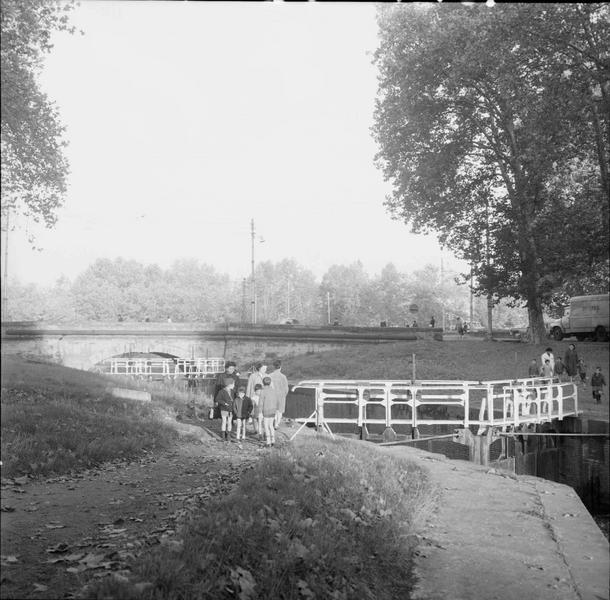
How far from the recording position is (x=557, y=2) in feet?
22.9

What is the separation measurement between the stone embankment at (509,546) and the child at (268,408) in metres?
2.77

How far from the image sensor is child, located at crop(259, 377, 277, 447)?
9.15 metres

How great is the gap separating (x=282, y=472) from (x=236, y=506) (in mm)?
1417

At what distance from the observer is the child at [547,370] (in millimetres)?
11429

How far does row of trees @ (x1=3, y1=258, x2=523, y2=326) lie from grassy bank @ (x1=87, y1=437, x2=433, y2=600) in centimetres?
139

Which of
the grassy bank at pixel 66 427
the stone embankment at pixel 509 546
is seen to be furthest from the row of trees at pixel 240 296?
the stone embankment at pixel 509 546

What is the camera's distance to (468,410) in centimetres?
1222

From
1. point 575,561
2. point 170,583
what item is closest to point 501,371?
point 575,561

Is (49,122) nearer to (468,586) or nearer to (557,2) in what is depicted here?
(468,586)

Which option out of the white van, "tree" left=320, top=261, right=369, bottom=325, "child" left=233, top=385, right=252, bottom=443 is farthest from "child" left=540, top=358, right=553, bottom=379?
"tree" left=320, top=261, right=369, bottom=325

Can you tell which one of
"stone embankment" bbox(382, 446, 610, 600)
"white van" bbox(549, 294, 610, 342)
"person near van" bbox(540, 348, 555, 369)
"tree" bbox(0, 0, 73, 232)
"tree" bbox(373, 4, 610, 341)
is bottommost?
"stone embankment" bbox(382, 446, 610, 600)

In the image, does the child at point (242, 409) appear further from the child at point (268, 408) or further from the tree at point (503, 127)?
the tree at point (503, 127)

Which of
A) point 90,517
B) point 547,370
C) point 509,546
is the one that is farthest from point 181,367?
point 90,517

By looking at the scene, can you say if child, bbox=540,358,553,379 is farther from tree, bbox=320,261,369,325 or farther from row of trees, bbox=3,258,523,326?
tree, bbox=320,261,369,325
